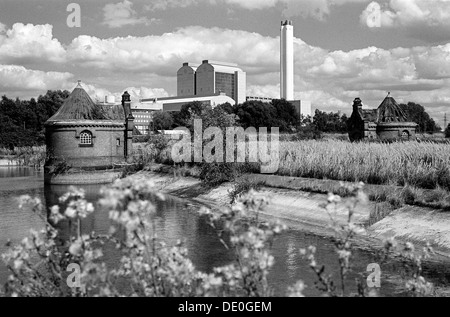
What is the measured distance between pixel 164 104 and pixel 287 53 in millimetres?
55720

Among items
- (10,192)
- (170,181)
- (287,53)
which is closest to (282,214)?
(170,181)

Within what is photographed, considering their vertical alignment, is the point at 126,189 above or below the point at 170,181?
above

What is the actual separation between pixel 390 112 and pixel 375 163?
35.3 m

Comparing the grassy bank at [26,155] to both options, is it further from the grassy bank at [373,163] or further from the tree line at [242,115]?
the grassy bank at [373,163]

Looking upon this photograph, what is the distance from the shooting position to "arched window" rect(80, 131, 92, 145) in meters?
43.4

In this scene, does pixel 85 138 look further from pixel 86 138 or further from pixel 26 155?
pixel 26 155

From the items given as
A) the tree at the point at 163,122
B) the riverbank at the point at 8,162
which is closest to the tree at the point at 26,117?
the riverbank at the point at 8,162

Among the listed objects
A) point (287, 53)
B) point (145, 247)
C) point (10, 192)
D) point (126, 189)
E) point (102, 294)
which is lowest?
point (10, 192)

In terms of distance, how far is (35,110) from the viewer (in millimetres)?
107875

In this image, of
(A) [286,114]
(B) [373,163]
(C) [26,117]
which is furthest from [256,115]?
(B) [373,163]

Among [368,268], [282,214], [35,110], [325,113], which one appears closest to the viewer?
[368,268]

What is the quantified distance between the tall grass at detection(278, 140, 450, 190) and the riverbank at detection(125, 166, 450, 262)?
142 cm

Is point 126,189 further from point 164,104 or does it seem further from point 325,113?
point 164,104

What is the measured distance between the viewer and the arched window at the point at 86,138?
43.4 metres
